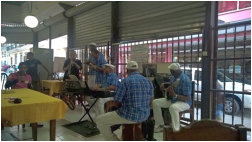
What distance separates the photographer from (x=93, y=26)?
6555 mm

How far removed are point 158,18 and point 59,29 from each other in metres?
5.20

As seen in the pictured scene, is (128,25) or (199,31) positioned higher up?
(128,25)

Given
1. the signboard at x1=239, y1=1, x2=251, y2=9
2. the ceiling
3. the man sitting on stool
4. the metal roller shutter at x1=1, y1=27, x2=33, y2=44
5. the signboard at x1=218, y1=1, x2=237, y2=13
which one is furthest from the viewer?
the metal roller shutter at x1=1, y1=27, x2=33, y2=44

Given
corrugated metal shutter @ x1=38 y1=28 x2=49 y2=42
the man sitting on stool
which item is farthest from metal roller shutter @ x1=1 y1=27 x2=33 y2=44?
the man sitting on stool

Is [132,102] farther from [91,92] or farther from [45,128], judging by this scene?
[45,128]

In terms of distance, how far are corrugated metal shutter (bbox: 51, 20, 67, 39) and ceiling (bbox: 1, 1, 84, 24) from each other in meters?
0.42

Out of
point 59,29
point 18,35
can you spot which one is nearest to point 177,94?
point 59,29

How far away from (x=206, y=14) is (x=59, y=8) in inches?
216

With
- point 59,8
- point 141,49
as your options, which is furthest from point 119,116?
point 59,8

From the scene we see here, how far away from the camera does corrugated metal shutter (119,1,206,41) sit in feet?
13.1

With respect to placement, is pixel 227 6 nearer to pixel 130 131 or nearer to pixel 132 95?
pixel 132 95

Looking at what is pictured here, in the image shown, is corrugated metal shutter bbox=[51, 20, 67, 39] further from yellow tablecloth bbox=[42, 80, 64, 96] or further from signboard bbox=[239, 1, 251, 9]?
signboard bbox=[239, 1, 251, 9]

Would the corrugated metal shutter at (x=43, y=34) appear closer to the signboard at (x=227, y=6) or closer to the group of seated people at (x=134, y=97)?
the group of seated people at (x=134, y=97)

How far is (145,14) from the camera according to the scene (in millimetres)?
4938
